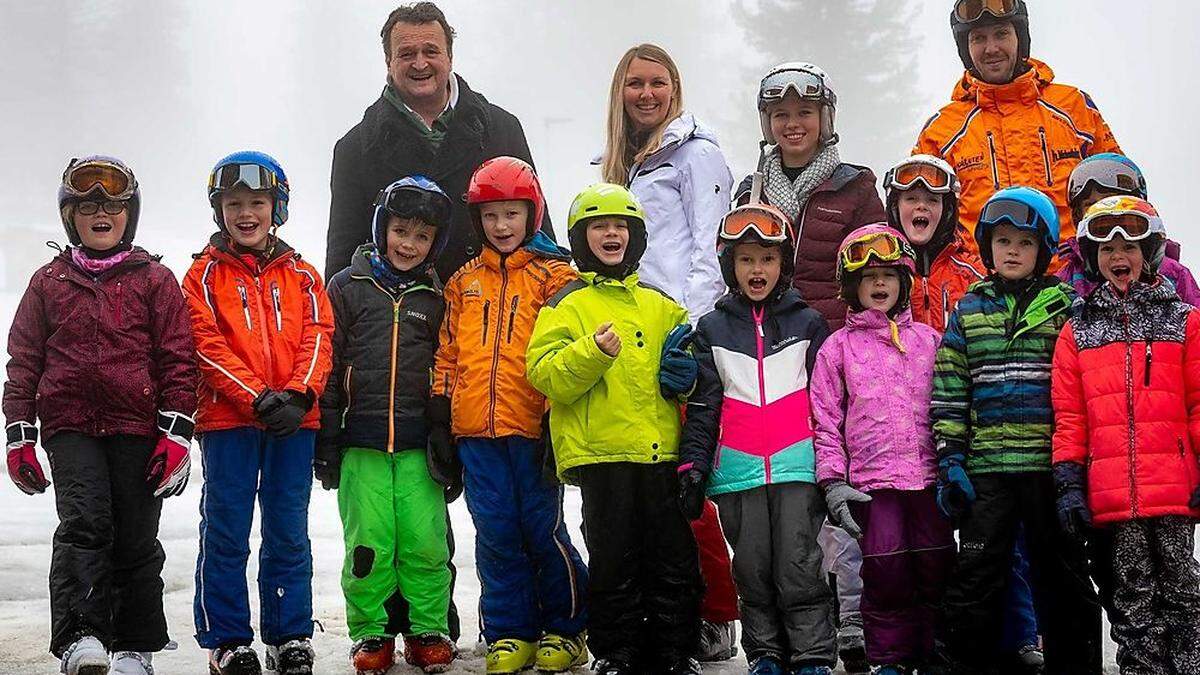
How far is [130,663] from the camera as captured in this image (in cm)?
504

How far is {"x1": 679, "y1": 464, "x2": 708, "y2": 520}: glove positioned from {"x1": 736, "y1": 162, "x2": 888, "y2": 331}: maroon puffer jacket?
4.04 ft

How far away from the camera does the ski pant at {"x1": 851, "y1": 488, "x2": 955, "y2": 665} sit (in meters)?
4.87

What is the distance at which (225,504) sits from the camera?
521 cm

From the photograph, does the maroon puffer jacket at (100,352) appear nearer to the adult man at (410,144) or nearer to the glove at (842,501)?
the adult man at (410,144)

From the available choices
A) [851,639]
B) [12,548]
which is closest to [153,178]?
[12,548]

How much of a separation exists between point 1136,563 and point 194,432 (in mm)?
3858

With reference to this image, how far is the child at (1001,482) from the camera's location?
4750 mm

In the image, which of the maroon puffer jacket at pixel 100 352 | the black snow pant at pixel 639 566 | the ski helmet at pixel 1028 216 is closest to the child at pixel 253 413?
the maroon puffer jacket at pixel 100 352

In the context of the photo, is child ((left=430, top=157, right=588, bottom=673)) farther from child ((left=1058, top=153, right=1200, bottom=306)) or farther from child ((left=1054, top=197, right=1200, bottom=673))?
child ((left=1058, top=153, right=1200, bottom=306))

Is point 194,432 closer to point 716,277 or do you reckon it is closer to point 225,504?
point 225,504

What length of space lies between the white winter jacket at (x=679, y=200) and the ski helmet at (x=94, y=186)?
2358 millimetres

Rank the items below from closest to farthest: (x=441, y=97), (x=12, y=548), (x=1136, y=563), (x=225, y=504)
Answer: (x=1136, y=563), (x=225, y=504), (x=441, y=97), (x=12, y=548)

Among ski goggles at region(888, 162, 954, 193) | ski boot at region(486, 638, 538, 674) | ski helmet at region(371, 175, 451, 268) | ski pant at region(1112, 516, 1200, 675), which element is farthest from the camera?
ski helmet at region(371, 175, 451, 268)

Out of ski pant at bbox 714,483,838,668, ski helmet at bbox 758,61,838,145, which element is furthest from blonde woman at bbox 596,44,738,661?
ski pant at bbox 714,483,838,668
